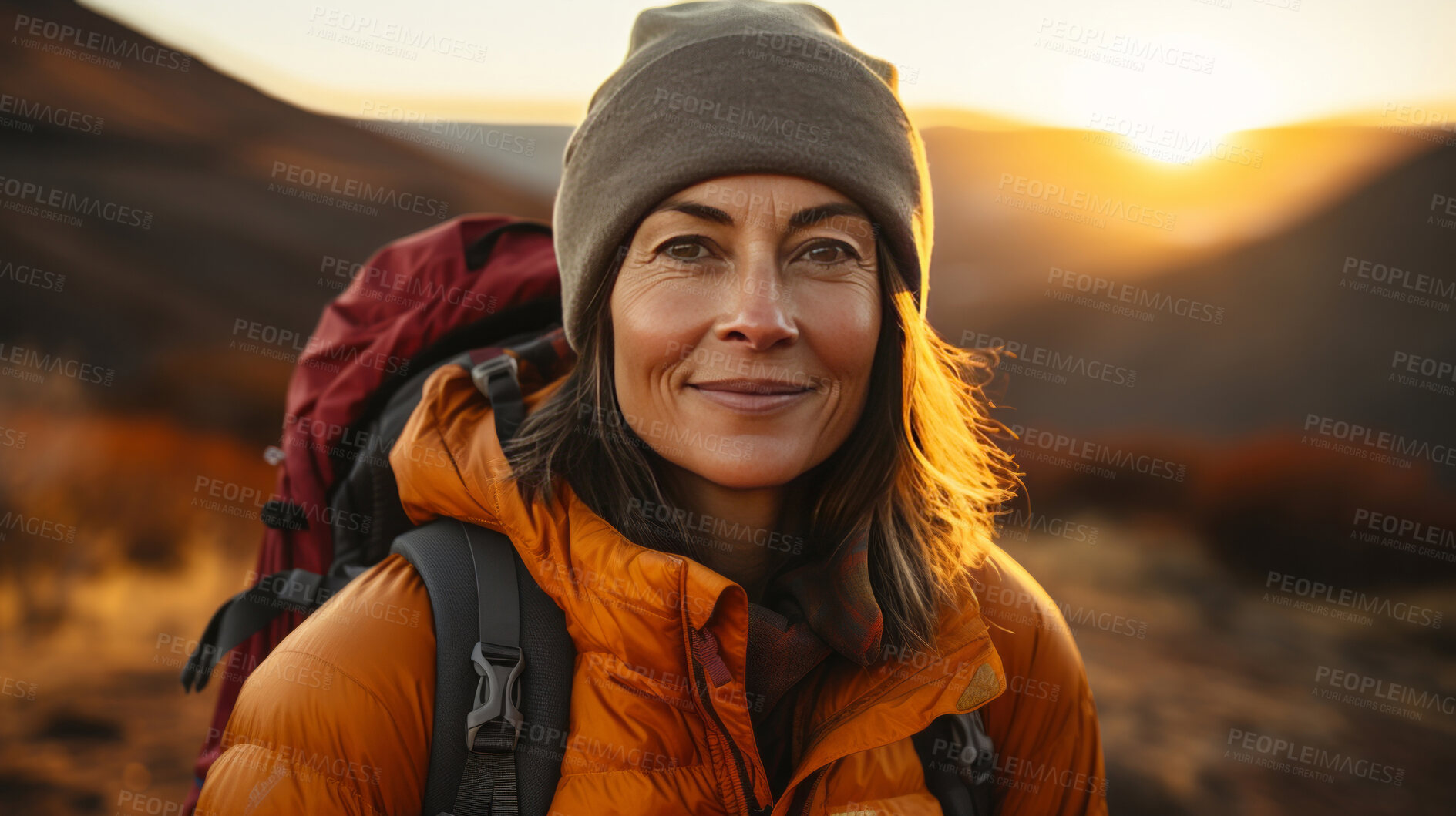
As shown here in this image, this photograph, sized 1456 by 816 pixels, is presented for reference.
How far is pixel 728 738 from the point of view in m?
1.48

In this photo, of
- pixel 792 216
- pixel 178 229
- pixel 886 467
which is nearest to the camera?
pixel 792 216

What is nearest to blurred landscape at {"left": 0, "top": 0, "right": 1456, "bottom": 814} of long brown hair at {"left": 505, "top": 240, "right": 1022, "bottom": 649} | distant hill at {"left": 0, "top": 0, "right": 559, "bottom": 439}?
distant hill at {"left": 0, "top": 0, "right": 559, "bottom": 439}

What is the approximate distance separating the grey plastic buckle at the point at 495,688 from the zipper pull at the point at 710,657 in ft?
1.04

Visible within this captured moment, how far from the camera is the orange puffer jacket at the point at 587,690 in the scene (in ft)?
4.10

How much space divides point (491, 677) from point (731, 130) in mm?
1116

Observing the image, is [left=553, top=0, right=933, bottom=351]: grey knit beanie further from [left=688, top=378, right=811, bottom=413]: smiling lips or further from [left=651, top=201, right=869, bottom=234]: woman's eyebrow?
[left=688, top=378, right=811, bottom=413]: smiling lips

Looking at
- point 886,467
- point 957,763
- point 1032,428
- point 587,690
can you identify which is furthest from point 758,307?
point 1032,428

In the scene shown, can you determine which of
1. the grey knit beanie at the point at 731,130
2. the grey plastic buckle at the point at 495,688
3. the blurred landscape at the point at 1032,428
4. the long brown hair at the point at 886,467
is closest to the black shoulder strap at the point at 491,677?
the grey plastic buckle at the point at 495,688

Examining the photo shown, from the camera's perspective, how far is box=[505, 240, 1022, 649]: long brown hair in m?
1.68

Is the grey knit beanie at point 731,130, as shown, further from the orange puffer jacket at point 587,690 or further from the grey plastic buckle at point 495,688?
the grey plastic buckle at point 495,688

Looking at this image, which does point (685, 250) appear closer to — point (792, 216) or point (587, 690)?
point (792, 216)

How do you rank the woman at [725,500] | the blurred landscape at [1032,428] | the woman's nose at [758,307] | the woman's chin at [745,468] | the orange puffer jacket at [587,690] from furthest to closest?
the blurred landscape at [1032,428]
the woman's chin at [745,468]
the woman's nose at [758,307]
the woman at [725,500]
the orange puffer jacket at [587,690]

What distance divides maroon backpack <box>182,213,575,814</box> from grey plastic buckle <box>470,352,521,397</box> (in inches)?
0.4

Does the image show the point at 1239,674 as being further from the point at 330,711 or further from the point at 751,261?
the point at 330,711
